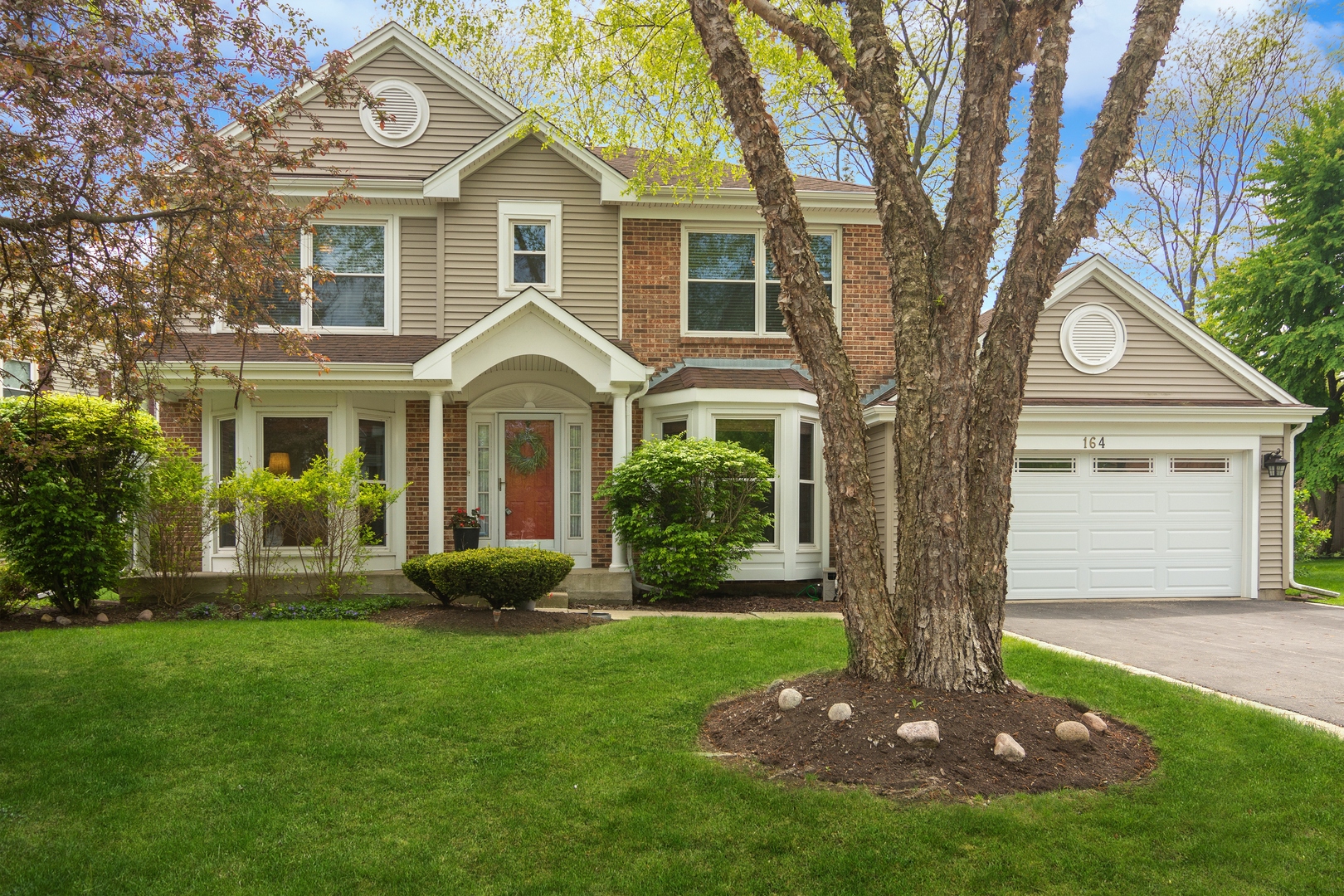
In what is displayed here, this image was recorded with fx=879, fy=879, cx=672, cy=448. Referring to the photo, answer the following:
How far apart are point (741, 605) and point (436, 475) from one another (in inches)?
166

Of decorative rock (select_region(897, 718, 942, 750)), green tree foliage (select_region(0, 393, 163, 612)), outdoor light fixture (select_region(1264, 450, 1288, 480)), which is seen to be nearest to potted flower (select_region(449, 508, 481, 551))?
green tree foliage (select_region(0, 393, 163, 612))

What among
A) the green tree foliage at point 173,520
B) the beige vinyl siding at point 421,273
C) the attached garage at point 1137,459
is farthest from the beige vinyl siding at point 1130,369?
the green tree foliage at point 173,520

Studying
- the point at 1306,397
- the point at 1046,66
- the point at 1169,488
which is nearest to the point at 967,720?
the point at 1046,66

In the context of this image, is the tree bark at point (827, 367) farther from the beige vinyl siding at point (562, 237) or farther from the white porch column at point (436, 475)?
the beige vinyl siding at point (562, 237)

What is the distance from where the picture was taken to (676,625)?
896cm

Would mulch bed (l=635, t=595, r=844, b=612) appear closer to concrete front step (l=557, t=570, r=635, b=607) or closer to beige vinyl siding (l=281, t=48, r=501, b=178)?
concrete front step (l=557, t=570, r=635, b=607)

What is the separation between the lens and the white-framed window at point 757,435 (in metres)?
12.1

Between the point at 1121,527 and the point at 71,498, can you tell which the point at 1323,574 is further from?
the point at 71,498

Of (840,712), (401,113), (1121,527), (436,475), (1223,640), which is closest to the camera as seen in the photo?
(840,712)

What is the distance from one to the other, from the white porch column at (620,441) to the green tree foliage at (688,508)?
0.29m

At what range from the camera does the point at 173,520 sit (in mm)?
10070

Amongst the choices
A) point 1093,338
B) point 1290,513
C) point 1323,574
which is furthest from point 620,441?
point 1323,574

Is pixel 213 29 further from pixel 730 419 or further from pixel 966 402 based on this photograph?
pixel 730 419

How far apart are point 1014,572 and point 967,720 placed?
7671 millimetres
